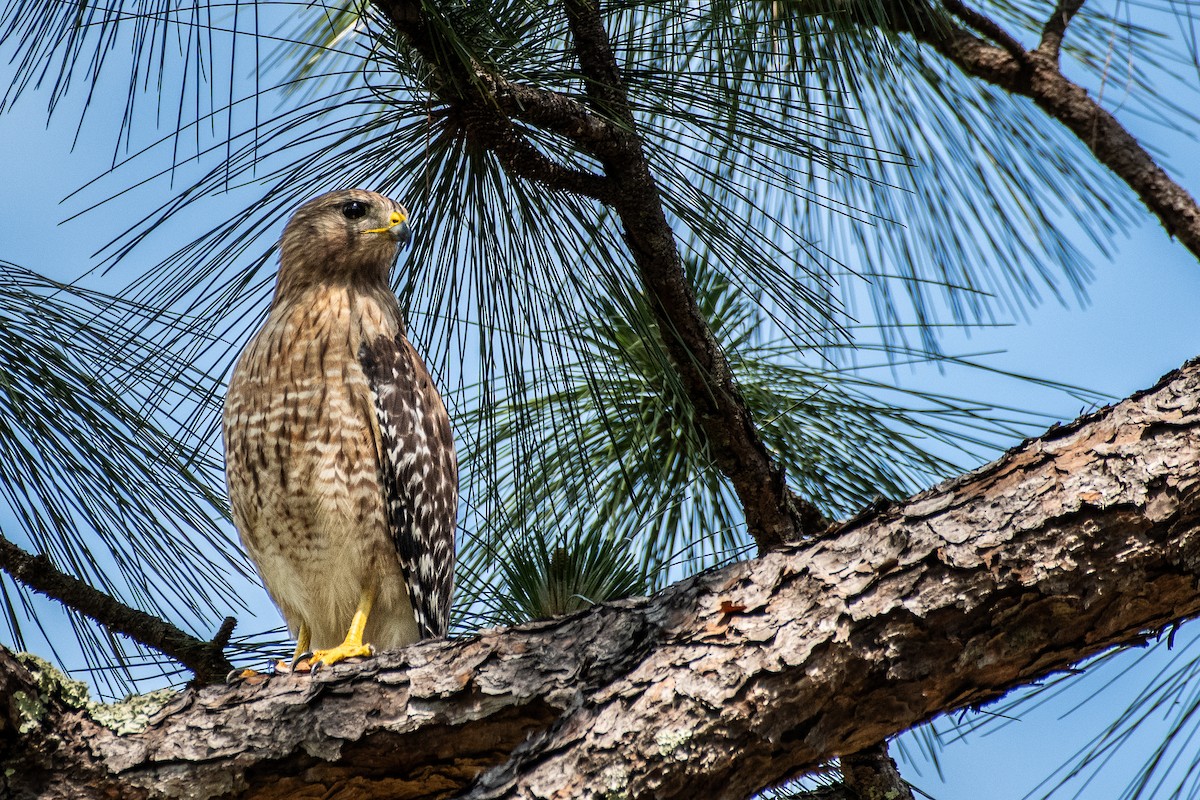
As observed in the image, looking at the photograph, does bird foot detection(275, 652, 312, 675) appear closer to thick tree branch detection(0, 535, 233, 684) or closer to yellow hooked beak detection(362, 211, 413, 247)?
thick tree branch detection(0, 535, 233, 684)

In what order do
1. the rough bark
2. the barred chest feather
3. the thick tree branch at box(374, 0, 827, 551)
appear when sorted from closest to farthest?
1. the rough bark
2. the thick tree branch at box(374, 0, 827, 551)
3. the barred chest feather

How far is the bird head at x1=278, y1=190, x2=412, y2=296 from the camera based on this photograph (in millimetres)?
3373

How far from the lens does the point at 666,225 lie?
115 inches

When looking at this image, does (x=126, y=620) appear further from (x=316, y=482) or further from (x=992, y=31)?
(x=992, y=31)

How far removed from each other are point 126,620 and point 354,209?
132 centimetres

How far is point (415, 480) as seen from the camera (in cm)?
318

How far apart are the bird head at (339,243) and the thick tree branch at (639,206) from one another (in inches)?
25.5

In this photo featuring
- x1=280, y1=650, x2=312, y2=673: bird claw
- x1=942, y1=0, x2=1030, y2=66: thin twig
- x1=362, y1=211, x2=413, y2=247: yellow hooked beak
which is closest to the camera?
x1=280, y1=650, x2=312, y2=673: bird claw

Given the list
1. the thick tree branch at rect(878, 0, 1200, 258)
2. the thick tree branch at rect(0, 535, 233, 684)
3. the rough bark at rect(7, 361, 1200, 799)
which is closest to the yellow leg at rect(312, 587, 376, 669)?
the thick tree branch at rect(0, 535, 233, 684)

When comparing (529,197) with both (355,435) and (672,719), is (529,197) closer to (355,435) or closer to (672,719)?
(355,435)

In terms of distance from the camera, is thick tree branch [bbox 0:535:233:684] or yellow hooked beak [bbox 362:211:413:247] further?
yellow hooked beak [bbox 362:211:413:247]

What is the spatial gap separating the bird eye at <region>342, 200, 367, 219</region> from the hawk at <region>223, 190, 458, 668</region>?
20mm

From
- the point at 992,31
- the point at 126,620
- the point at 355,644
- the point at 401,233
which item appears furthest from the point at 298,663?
the point at 992,31

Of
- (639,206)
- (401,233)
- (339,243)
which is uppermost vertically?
(339,243)
